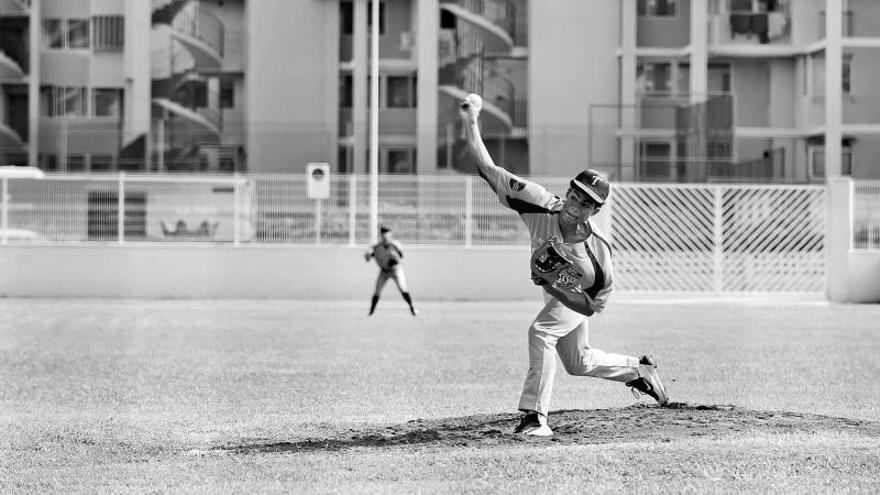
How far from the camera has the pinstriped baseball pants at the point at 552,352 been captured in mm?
9883

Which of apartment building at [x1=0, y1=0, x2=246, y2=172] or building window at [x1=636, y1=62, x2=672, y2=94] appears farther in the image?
building window at [x1=636, y1=62, x2=672, y2=94]

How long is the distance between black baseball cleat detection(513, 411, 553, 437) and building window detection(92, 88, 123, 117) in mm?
40809

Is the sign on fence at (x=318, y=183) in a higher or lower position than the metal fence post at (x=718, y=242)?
higher

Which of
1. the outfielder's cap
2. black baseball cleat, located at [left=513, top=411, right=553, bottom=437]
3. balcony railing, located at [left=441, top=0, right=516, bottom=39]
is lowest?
black baseball cleat, located at [left=513, top=411, right=553, bottom=437]

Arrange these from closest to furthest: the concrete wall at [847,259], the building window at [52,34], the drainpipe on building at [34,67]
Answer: the concrete wall at [847,259], the drainpipe on building at [34,67], the building window at [52,34]

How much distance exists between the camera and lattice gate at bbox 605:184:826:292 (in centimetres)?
3033

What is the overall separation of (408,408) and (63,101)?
39.1 metres

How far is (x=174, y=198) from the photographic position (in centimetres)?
3034

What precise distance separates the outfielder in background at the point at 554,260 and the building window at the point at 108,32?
134 feet

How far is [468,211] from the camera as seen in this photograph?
1168 inches

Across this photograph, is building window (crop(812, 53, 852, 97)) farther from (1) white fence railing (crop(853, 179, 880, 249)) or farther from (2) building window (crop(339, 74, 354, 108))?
(1) white fence railing (crop(853, 179, 880, 249))

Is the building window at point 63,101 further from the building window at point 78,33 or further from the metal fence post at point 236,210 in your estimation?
the metal fence post at point 236,210

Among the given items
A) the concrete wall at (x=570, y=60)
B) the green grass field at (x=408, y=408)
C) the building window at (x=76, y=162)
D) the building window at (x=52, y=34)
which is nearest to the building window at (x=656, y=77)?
the concrete wall at (x=570, y=60)

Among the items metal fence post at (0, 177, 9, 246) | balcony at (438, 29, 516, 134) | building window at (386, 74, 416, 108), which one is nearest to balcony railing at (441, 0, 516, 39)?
balcony at (438, 29, 516, 134)
